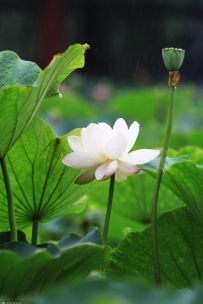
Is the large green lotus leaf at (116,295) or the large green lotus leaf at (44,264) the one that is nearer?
the large green lotus leaf at (116,295)

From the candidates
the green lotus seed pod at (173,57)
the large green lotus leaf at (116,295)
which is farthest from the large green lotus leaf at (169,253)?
the large green lotus leaf at (116,295)

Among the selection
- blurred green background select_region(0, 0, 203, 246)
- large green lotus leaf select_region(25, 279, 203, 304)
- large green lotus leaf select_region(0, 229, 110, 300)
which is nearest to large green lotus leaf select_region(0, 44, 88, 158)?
large green lotus leaf select_region(0, 229, 110, 300)

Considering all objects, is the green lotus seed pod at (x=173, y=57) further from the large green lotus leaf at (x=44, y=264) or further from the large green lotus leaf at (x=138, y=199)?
the large green lotus leaf at (x=138, y=199)

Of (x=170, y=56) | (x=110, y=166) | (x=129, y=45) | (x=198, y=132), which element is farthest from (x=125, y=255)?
(x=129, y=45)

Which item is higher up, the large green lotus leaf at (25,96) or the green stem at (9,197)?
the large green lotus leaf at (25,96)

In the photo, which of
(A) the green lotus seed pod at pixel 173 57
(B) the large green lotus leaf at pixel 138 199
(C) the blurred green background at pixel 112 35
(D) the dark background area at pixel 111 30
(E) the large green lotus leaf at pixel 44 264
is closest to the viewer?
(E) the large green lotus leaf at pixel 44 264

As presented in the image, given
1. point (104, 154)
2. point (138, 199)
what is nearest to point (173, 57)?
point (104, 154)

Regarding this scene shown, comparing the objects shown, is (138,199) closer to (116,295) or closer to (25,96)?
(25,96)
